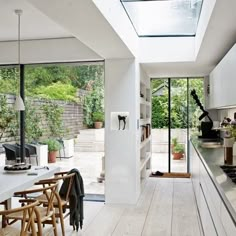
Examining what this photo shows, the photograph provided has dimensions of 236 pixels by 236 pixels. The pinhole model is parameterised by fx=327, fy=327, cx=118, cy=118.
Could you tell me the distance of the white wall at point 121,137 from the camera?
4.97m

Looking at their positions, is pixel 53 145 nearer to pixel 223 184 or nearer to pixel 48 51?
pixel 48 51

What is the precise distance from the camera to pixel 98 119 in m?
5.45

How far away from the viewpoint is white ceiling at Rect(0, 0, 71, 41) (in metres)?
3.85

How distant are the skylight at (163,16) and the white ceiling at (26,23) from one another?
3.67 feet

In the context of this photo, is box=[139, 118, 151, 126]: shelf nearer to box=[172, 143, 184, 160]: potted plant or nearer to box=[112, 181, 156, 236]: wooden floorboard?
box=[172, 143, 184, 160]: potted plant

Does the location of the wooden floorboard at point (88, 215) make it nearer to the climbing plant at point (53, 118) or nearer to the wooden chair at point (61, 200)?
the wooden chair at point (61, 200)

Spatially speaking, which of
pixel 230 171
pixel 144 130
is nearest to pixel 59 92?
pixel 144 130

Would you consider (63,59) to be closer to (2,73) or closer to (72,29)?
(2,73)

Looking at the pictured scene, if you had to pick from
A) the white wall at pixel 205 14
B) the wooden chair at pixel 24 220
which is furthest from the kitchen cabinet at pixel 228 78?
the wooden chair at pixel 24 220

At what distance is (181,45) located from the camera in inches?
202

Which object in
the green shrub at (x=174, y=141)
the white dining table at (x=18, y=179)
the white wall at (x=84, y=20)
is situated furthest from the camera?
the green shrub at (x=174, y=141)

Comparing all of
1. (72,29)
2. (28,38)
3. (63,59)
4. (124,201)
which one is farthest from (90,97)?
(72,29)

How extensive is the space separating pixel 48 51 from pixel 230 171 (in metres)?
3.75

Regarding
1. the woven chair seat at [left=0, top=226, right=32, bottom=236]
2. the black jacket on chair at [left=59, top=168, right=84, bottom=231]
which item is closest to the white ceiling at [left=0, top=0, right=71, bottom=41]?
the black jacket on chair at [left=59, top=168, right=84, bottom=231]
